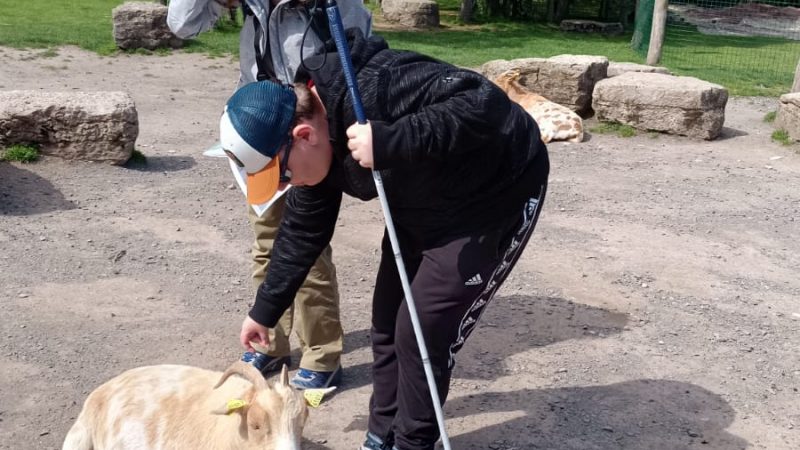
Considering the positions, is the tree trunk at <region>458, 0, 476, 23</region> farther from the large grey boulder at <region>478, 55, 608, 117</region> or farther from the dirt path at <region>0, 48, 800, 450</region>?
the dirt path at <region>0, 48, 800, 450</region>

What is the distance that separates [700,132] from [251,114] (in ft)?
26.3

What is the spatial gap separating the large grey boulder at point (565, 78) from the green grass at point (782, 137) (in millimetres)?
2028

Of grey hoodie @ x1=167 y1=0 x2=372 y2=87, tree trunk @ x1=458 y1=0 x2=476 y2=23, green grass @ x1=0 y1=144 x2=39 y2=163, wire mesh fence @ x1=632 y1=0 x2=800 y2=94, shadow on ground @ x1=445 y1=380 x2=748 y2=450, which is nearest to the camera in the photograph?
grey hoodie @ x1=167 y1=0 x2=372 y2=87

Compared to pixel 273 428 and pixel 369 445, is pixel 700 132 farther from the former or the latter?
pixel 273 428

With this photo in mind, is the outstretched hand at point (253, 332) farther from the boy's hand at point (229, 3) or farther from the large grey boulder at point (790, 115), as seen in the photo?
the large grey boulder at point (790, 115)

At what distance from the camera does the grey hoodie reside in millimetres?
4062

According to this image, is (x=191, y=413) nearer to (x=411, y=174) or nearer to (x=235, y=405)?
(x=235, y=405)

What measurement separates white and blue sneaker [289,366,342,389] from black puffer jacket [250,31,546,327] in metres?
1.27

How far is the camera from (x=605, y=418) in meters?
4.44

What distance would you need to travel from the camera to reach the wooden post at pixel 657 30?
1502 centimetres

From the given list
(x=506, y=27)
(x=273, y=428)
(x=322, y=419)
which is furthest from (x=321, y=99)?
(x=506, y=27)

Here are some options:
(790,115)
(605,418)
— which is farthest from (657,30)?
(605,418)

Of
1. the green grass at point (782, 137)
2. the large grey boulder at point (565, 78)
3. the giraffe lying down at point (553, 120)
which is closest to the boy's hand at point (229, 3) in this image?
the giraffe lying down at point (553, 120)

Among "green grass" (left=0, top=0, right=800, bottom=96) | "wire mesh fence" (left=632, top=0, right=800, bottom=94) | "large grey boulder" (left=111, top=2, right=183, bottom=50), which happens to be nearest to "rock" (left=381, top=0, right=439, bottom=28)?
"green grass" (left=0, top=0, right=800, bottom=96)
